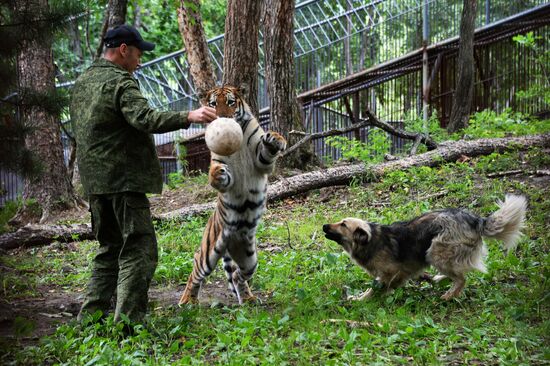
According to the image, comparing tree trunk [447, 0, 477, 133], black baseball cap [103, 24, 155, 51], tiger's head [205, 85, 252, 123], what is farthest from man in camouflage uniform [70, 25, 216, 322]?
tree trunk [447, 0, 477, 133]

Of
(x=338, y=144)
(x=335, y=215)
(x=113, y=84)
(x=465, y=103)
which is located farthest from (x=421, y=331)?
(x=465, y=103)

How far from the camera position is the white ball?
5.97m

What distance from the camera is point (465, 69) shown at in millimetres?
16547

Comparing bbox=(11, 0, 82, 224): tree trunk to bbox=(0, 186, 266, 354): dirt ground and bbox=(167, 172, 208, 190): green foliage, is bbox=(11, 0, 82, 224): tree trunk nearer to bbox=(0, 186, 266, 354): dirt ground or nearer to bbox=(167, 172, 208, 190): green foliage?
bbox=(167, 172, 208, 190): green foliage

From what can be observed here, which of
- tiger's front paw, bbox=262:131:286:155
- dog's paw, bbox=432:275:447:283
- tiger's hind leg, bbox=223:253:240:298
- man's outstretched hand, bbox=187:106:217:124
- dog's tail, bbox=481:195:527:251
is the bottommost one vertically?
dog's paw, bbox=432:275:447:283

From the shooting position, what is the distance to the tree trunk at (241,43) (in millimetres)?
12359

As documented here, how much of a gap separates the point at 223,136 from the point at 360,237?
2.05 metres

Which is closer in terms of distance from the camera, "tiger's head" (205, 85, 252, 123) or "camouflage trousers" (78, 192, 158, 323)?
"camouflage trousers" (78, 192, 158, 323)

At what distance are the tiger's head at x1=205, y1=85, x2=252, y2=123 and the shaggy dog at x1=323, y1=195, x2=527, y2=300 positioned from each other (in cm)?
162

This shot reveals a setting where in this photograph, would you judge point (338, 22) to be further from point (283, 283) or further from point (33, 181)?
point (33, 181)

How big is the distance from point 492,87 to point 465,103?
14.8 ft

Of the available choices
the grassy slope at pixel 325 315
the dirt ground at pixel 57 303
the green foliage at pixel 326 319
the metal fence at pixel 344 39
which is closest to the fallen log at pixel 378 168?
the grassy slope at pixel 325 315

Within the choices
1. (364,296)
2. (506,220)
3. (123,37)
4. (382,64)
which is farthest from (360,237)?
(382,64)

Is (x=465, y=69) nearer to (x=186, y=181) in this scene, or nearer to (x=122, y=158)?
(x=186, y=181)
